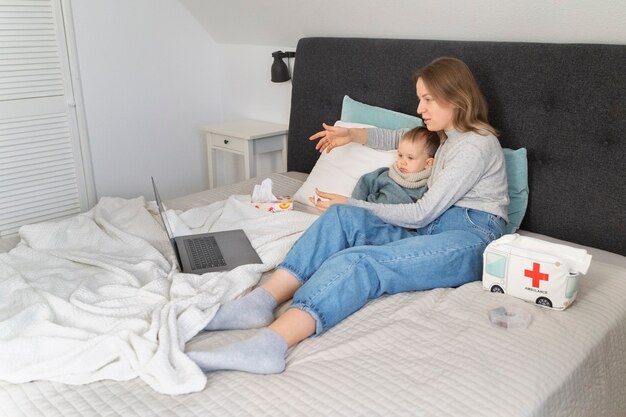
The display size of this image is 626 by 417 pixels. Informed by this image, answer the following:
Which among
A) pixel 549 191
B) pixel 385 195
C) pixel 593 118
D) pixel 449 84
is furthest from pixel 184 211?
pixel 593 118

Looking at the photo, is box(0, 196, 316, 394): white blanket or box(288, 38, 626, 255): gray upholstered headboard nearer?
box(0, 196, 316, 394): white blanket

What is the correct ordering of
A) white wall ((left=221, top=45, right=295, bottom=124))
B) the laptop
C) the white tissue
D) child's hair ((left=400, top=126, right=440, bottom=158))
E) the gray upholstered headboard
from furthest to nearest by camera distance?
white wall ((left=221, top=45, right=295, bottom=124))
the white tissue
child's hair ((left=400, top=126, right=440, bottom=158))
the gray upholstered headboard
the laptop

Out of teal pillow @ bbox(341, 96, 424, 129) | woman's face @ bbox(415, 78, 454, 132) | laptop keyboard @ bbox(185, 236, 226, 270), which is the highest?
woman's face @ bbox(415, 78, 454, 132)

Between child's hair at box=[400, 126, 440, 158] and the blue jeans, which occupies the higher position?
child's hair at box=[400, 126, 440, 158]

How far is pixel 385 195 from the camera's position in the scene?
196cm

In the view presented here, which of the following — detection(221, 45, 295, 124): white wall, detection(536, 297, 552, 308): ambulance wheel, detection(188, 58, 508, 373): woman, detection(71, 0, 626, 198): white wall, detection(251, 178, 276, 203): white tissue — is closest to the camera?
detection(188, 58, 508, 373): woman

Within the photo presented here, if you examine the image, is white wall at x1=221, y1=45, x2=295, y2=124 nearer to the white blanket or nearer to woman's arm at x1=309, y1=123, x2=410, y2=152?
woman's arm at x1=309, y1=123, x2=410, y2=152

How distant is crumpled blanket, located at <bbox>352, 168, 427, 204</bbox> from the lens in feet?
6.24

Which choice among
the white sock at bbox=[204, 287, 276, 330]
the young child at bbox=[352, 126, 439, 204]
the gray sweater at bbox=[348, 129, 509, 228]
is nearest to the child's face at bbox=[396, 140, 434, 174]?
the young child at bbox=[352, 126, 439, 204]

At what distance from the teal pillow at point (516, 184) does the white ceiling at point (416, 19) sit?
403 mm

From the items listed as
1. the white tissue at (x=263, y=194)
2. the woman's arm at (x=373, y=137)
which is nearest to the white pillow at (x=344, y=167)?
the woman's arm at (x=373, y=137)

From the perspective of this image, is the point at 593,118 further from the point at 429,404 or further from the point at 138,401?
the point at 138,401

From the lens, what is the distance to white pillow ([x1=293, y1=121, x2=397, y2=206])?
211 centimetres

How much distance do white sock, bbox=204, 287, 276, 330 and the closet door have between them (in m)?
1.75
